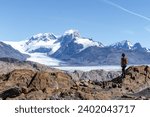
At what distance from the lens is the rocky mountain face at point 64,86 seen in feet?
106

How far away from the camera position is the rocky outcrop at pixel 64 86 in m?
32.2

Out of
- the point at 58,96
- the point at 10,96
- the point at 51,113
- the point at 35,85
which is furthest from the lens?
the point at 35,85

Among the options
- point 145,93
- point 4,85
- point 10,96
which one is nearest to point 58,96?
point 10,96

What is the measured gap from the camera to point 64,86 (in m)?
42.8

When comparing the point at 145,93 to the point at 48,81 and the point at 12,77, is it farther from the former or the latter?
the point at 12,77

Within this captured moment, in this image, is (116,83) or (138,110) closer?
(138,110)

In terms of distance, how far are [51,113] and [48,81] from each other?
2977 centimetres

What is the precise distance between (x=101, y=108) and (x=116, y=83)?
3541 cm

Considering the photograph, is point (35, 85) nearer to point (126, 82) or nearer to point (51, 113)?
point (126, 82)

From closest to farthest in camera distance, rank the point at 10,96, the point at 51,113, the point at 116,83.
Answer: the point at 51,113 < the point at 10,96 < the point at 116,83

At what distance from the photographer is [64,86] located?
42.8m

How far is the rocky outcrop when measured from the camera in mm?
32250

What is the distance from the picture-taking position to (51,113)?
12547 mm

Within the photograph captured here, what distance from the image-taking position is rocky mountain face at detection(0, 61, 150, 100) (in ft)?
106
